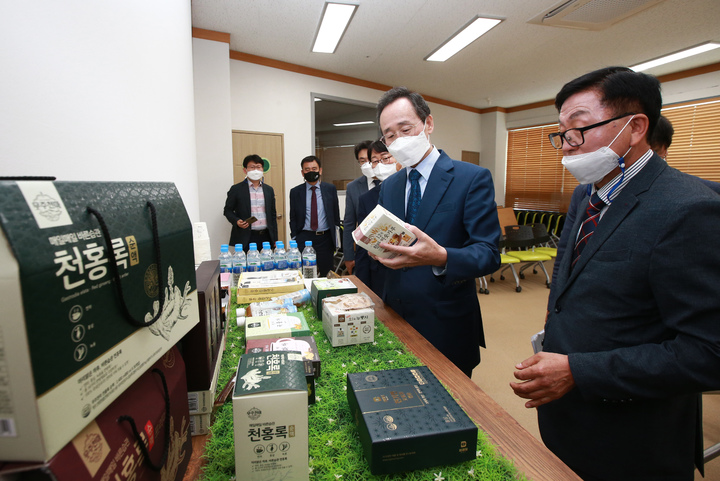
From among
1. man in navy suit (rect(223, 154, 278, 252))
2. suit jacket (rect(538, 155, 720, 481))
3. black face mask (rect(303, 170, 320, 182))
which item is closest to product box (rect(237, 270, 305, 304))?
suit jacket (rect(538, 155, 720, 481))

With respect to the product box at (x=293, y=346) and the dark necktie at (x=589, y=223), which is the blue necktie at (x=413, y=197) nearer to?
the dark necktie at (x=589, y=223)

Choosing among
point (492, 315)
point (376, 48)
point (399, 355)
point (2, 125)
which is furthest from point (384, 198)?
point (376, 48)

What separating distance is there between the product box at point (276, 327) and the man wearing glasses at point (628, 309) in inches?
28.7

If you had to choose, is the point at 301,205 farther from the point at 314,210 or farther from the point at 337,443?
the point at 337,443

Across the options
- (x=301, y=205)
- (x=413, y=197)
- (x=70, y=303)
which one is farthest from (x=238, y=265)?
(x=301, y=205)

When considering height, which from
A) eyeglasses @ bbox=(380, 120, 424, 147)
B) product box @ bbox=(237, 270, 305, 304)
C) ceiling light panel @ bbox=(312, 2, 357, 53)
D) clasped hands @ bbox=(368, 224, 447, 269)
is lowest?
product box @ bbox=(237, 270, 305, 304)

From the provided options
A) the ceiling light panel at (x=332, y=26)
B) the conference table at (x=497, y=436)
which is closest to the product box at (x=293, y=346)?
the conference table at (x=497, y=436)

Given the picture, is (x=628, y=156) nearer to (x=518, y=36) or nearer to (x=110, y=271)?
(x=110, y=271)

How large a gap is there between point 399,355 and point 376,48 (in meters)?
5.37

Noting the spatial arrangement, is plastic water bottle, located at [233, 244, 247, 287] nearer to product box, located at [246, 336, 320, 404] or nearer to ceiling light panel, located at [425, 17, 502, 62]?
product box, located at [246, 336, 320, 404]

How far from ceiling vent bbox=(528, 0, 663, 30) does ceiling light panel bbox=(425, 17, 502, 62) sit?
552 millimetres

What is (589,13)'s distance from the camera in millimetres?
4020

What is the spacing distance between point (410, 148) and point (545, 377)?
1088 millimetres

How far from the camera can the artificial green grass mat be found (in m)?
0.71
